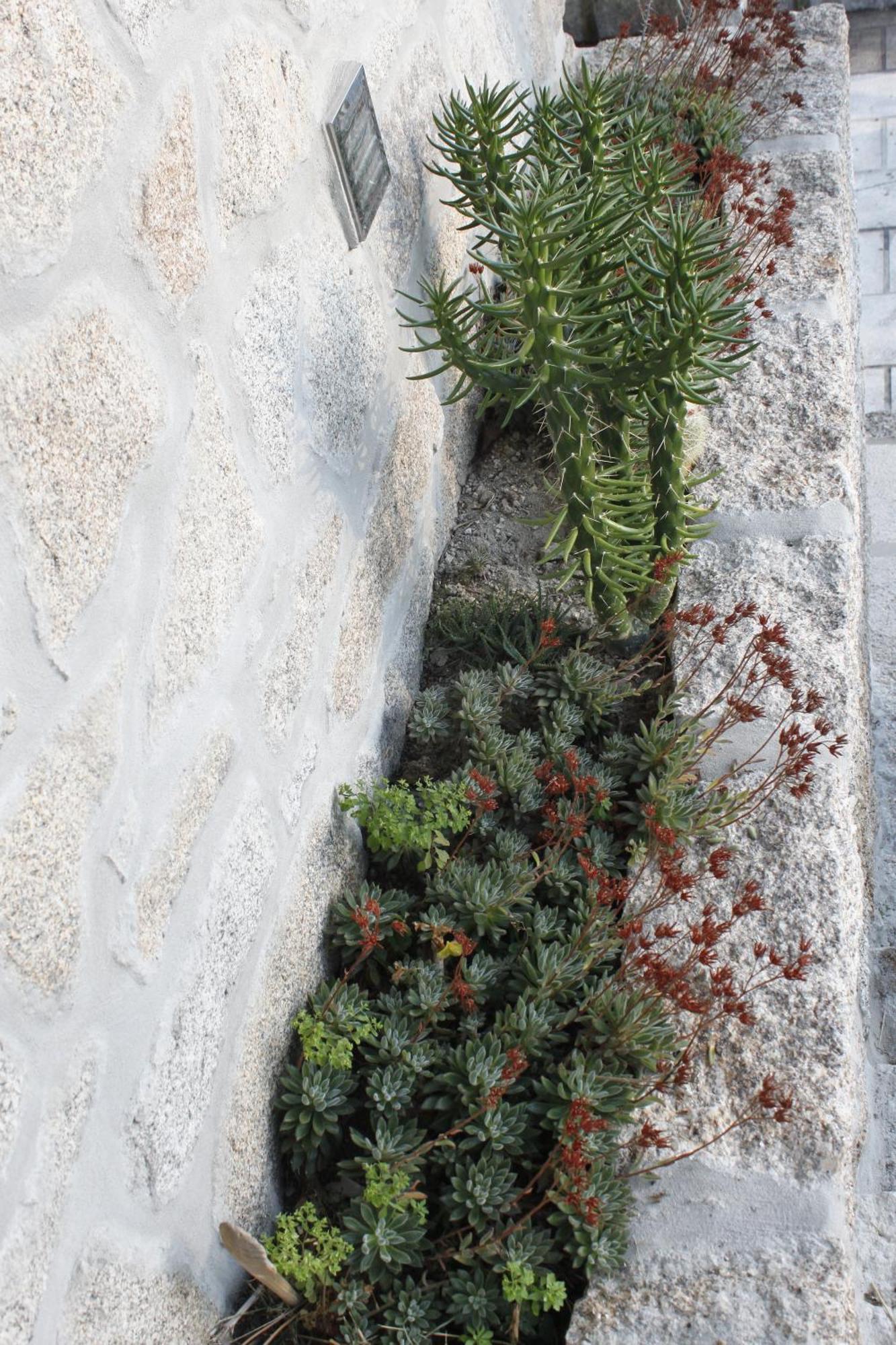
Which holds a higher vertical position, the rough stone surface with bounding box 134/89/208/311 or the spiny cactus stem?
the rough stone surface with bounding box 134/89/208/311

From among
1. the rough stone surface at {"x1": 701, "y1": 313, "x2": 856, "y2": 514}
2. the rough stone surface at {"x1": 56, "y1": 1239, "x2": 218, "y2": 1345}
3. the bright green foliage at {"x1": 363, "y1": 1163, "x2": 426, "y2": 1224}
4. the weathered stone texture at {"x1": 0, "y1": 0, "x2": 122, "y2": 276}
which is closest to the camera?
the weathered stone texture at {"x1": 0, "y1": 0, "x2": 122, "y2": 276}

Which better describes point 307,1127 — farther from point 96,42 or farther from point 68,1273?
point 96,42

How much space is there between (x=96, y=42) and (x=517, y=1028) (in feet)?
4.94

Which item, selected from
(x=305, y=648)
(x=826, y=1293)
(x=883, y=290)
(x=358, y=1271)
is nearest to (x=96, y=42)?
(x=305, y=648)

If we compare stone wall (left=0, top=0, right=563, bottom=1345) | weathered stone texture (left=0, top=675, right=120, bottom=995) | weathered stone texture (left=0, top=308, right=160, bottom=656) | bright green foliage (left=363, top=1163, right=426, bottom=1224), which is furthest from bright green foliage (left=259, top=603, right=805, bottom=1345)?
weathered stone texture (left=0, top=308, right=160, bottom=656)

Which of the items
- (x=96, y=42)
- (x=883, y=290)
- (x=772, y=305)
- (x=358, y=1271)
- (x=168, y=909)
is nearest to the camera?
(x=96, y=42)

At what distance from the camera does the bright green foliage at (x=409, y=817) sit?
2.14m

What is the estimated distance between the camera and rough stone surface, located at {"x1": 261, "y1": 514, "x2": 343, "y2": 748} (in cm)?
188

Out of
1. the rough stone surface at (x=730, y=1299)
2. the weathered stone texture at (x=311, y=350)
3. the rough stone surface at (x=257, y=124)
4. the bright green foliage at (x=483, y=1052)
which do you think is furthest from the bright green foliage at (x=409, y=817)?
the rough stone surface at (x=257, y=124)

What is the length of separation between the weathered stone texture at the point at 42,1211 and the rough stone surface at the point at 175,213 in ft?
3.26

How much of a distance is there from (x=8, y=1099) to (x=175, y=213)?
1.09 m

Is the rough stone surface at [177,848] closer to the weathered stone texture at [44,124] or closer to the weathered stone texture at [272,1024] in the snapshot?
the weathered stone texture at [272,1024]

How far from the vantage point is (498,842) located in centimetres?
218

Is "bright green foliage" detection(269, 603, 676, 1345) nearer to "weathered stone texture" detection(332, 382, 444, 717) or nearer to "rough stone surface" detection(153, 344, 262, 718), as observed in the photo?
"weathered stone texture" detection(332, 382, 444, 717)
